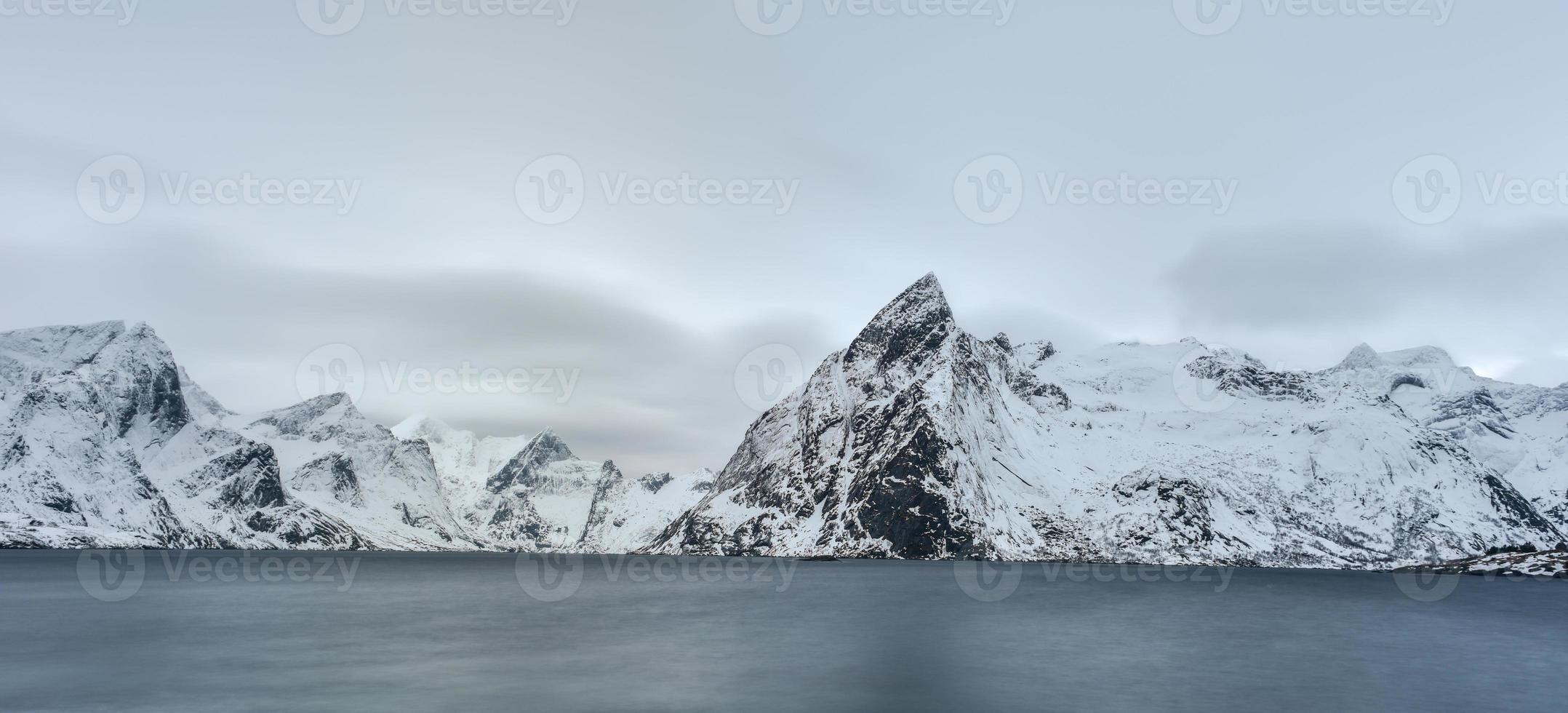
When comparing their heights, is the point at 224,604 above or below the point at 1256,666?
below

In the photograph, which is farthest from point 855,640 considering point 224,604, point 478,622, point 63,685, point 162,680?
point 224,604

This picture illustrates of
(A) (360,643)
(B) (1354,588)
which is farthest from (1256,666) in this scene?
(B) (1354,588)

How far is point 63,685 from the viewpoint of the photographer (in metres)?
52.6

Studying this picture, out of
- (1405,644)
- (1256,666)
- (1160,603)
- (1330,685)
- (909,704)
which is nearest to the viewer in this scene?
(909,704)

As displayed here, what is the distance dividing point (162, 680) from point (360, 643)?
67.1 ft

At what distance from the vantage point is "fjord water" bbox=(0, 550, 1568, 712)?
169 feet

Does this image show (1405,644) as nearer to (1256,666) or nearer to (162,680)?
(1256,666)

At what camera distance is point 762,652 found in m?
71.4

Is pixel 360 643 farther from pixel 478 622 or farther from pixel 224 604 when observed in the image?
pixel 224 604

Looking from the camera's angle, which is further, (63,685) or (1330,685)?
(1330,685)

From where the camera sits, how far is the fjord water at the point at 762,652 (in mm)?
51625

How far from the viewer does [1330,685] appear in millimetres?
58688

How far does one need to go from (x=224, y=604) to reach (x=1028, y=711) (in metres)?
106

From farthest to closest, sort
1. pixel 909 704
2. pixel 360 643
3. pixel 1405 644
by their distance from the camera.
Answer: pixel 1405 644 < pixel 360 643 < pixel 909 704
